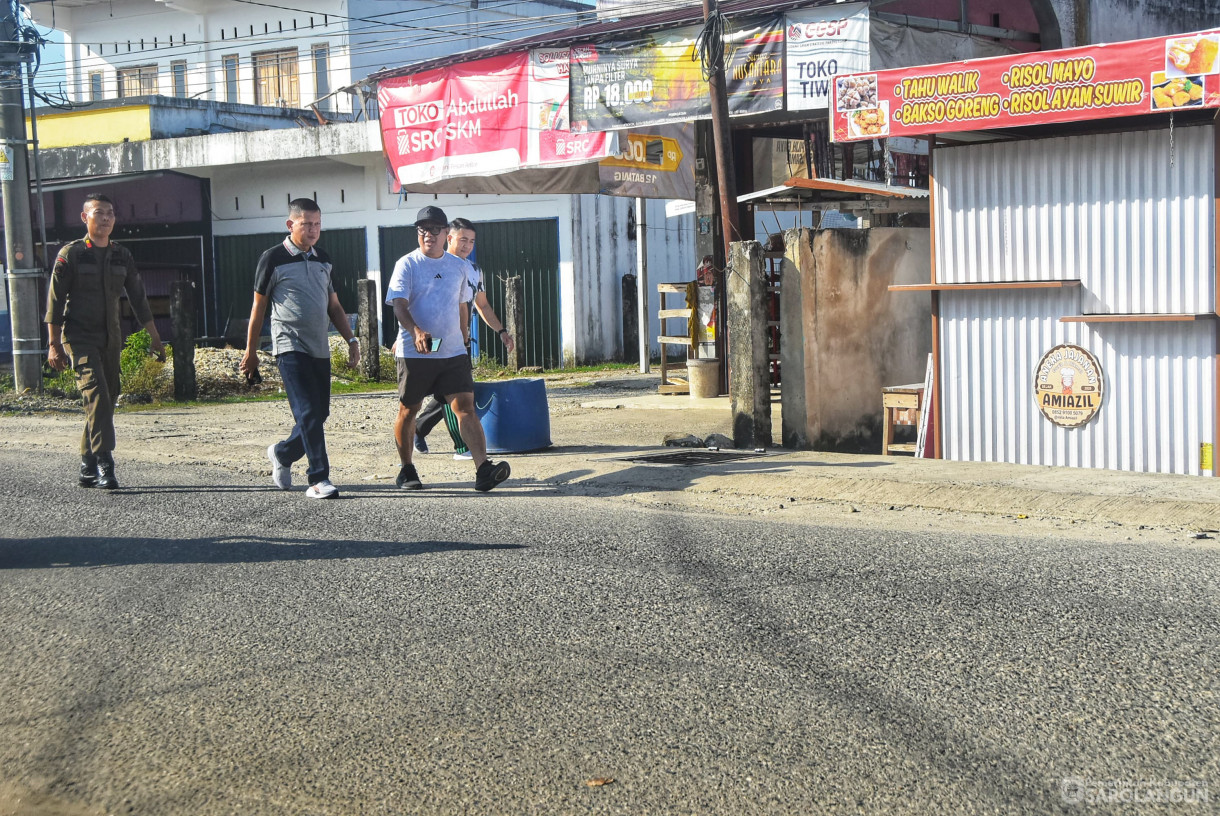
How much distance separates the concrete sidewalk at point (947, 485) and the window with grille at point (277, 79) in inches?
1079

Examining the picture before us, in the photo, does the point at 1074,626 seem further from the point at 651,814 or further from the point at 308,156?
the point at 308,156

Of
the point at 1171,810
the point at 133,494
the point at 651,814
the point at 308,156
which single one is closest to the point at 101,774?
the point at 651,814

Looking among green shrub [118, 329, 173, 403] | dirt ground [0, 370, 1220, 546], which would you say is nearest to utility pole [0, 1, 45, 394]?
green shrub [118, 329, 173, 403]

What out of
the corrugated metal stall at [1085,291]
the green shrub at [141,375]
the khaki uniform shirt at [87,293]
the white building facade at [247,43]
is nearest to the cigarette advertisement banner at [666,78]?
the corrugated metal stall at [1085,291]

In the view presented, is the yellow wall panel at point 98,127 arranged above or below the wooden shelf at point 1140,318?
above

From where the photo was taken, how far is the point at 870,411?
39.1ft

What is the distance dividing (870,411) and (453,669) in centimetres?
759

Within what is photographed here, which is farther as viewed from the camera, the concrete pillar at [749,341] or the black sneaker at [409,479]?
the concrete pillar at [749,341]

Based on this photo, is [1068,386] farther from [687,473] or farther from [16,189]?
[16,189]

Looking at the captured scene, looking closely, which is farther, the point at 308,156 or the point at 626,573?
the point at 308,156

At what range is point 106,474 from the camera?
975cm

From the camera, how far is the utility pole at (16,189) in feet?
55.4

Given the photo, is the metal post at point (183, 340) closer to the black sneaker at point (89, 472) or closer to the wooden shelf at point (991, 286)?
the black sneaker at point (89, 472)

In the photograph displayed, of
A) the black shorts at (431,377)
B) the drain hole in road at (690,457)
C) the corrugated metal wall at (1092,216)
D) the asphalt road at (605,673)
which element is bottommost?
the asphalt road at (605,673)
